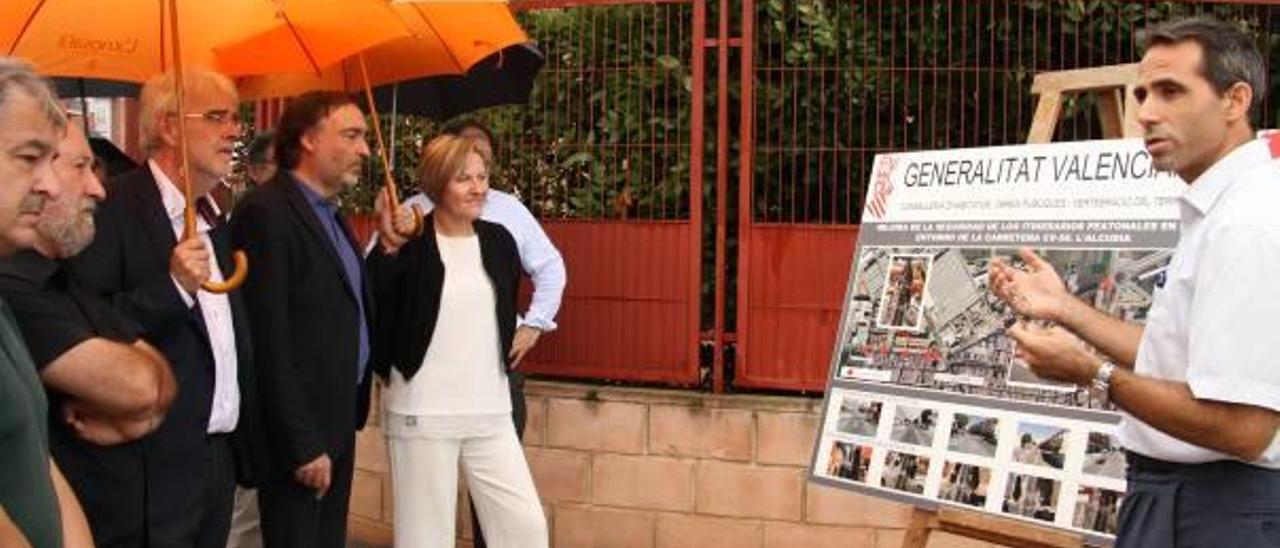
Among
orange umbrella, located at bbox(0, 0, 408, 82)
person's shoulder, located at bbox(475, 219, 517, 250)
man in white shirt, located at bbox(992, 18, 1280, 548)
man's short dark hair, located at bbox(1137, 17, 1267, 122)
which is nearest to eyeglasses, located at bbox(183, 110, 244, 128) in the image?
orange umbrella, located at bbox(0, 0, 408, 82)

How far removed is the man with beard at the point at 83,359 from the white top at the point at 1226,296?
7.47ft

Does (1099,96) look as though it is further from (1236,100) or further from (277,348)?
(277,348)

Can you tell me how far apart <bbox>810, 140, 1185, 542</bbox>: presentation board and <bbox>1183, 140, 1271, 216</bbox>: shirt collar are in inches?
45.5

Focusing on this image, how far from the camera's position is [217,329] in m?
4.91

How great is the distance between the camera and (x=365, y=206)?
8.54 meters

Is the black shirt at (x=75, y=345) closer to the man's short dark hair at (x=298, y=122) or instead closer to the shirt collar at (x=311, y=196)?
the shirt collar at (x=311, y=196)

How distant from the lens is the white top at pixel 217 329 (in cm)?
484

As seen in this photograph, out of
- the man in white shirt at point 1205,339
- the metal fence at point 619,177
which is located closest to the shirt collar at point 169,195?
A: the man in white shirt at point 1205,339

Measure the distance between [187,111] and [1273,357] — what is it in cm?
314

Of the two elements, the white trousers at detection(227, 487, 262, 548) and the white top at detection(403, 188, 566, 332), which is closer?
the white top at detection(403, 188, 566, 332)

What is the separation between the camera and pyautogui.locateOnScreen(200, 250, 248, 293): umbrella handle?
4730mm

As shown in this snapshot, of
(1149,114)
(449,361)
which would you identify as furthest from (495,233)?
(1149,114)

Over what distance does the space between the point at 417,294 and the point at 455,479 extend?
69cm

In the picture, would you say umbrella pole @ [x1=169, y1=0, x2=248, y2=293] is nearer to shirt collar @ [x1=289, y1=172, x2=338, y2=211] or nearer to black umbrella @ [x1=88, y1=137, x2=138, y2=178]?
shirt collar @ [x1=289, y1=172, x2=338, y2=211]
